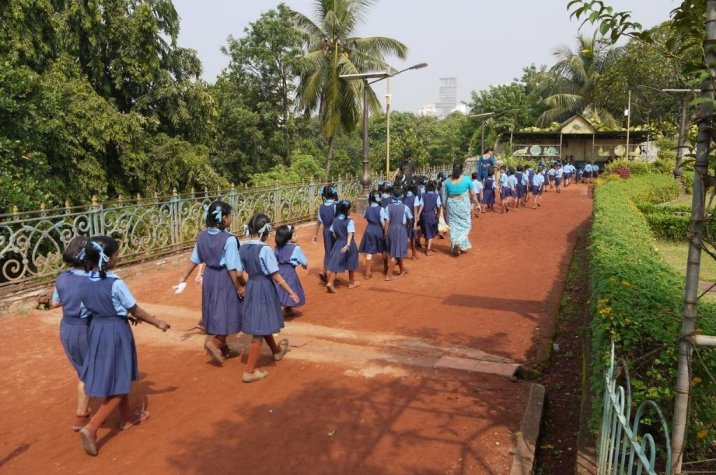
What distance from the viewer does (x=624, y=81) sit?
96.9 feet

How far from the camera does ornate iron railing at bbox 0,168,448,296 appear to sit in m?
8.12

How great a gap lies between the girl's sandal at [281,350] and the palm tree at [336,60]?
759 inches

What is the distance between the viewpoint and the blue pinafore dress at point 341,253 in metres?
8.44

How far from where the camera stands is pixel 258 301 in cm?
525

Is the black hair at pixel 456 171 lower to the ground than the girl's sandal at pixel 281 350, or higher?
higher

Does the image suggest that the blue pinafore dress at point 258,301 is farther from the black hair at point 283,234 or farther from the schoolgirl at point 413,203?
the schoolgirl at point 413,203

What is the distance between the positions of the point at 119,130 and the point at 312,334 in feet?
36.3

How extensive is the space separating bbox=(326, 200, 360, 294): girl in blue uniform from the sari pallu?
3212mm

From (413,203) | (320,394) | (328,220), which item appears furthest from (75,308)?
(413,203)

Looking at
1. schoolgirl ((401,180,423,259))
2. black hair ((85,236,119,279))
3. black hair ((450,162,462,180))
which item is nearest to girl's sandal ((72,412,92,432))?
black hair ((85,236,119,279))

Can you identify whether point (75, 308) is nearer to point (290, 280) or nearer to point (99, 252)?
point (99, 252)

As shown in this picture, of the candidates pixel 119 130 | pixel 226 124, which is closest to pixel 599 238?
pixel 119 130

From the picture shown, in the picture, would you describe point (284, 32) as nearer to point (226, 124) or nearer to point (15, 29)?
point (226, 124)

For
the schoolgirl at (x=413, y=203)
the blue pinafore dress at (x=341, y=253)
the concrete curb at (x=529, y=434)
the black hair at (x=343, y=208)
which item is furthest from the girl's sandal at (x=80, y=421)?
the schoolgirl at (x=413, y=203)
